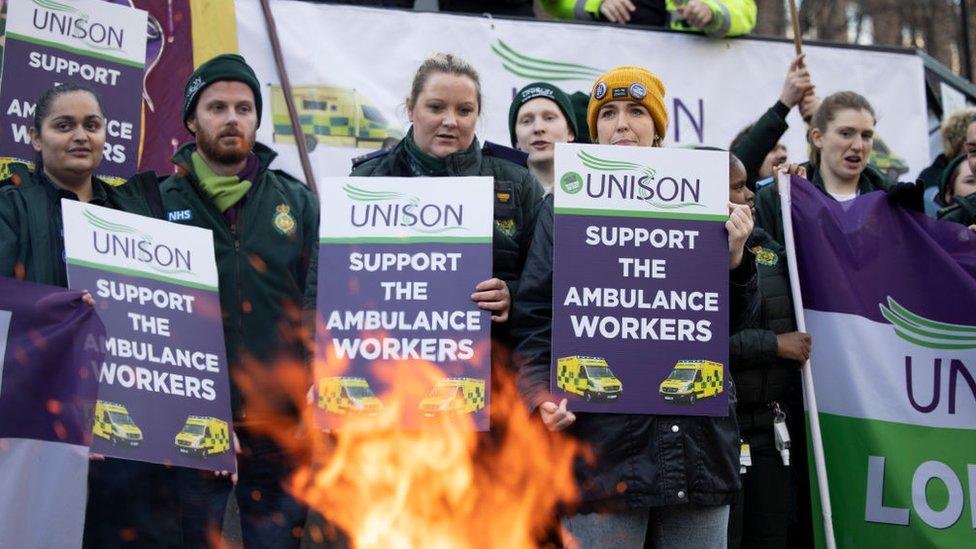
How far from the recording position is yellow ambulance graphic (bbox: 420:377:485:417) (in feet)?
15.3

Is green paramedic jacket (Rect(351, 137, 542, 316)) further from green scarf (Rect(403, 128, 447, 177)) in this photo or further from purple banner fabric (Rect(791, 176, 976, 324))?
purple banner fabric (Rect(791, 176, 976, 324))

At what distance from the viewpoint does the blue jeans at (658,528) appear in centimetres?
438

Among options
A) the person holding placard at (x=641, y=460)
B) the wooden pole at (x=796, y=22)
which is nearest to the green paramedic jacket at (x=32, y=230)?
the person holding placard at (x=641, y=460)

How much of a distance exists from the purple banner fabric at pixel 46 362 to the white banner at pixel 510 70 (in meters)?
2.48

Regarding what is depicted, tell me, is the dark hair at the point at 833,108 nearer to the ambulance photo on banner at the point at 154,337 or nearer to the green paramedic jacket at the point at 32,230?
the ambulance photo on banner at the point at 154,337

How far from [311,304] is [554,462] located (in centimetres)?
108

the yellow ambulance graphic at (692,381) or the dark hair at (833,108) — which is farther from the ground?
the dark hair at (833,108)

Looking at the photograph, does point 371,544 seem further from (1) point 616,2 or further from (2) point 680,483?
(1) point 616,2

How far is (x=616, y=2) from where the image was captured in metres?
8.29

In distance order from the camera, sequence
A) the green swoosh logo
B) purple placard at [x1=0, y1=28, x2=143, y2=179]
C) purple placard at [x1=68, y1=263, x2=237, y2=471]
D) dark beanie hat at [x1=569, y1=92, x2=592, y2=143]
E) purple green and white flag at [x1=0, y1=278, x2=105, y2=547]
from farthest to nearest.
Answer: the green swoosh logo, dark beanie hat at [x1=569, y1=92, x2=592, y2=143], purple placard at [x1=0, y1=28, x2=143, y2=179], purple placard at [x1=68, y1=263, x2=237, y2=471], purple green and white flag at [x1=0, y1=278, x2=105, y2=547]

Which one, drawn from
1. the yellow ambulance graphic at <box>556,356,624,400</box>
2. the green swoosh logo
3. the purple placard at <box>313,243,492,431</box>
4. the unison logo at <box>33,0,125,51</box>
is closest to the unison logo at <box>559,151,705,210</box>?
the purple placard at <box>313,243,492,431</box>

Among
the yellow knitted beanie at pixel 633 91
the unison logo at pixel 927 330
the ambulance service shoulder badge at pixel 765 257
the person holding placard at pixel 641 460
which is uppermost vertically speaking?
the yellow knitted beanie at pixel 633 91

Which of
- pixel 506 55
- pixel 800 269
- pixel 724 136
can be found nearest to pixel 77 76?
pixel 506 55

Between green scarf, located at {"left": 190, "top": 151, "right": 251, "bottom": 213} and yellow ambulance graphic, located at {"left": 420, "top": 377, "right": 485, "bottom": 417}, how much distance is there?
4.23 feet
